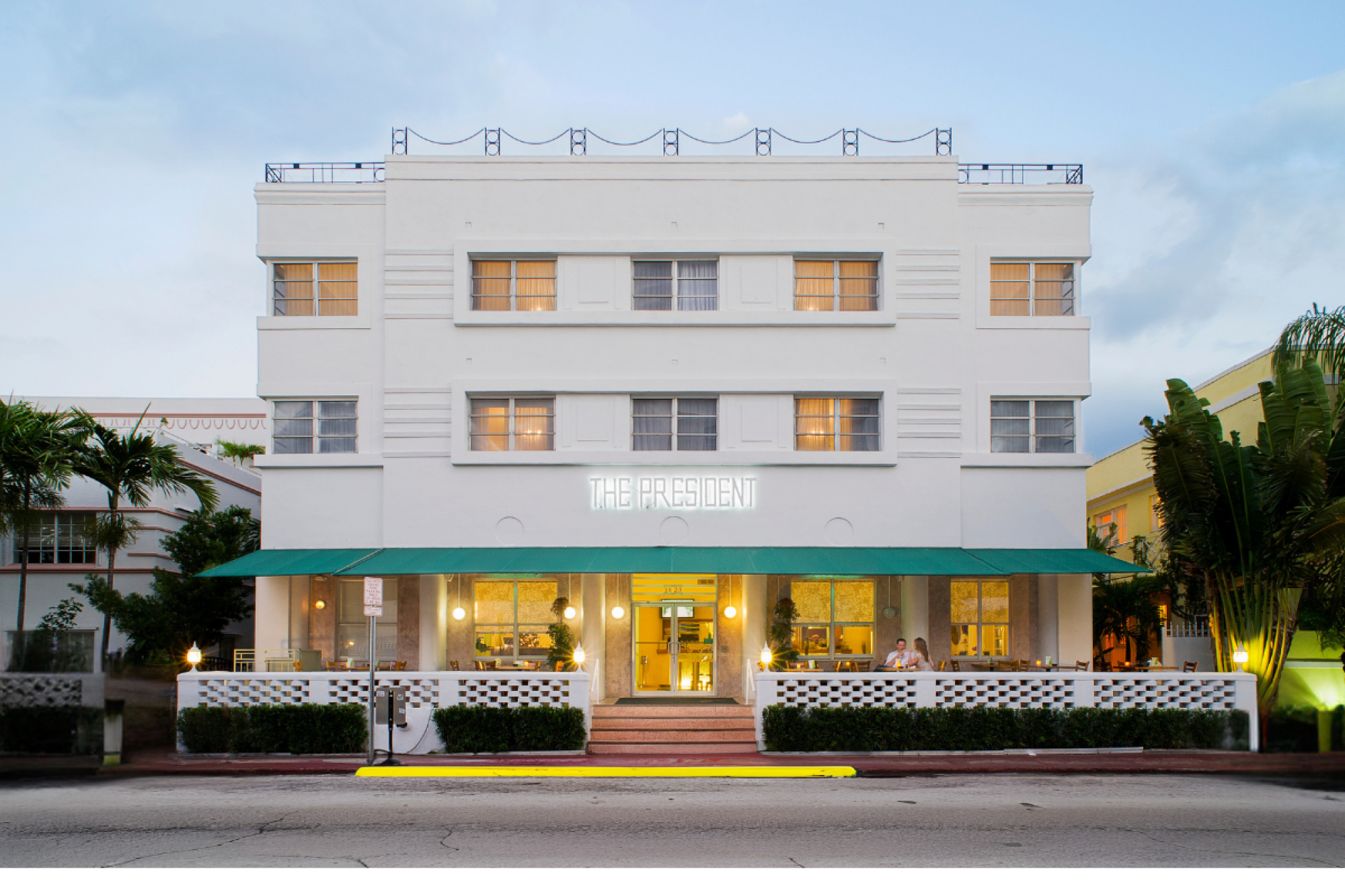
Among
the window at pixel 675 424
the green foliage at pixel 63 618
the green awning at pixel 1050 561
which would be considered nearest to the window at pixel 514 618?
the window at pixel 675 424

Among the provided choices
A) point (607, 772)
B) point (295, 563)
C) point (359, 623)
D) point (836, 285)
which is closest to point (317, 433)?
point (295, 563)

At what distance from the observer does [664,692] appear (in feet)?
69.4

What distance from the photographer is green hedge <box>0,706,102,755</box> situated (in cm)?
1664

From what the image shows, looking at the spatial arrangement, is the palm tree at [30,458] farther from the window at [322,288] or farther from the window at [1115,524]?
the window at [1115,524]

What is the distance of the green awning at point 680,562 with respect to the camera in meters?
18.5

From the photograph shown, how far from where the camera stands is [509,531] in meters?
20.3

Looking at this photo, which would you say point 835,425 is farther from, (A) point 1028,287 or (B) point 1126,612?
(B) point 1126,612

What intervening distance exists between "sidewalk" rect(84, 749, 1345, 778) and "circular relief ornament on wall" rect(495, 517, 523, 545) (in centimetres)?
483

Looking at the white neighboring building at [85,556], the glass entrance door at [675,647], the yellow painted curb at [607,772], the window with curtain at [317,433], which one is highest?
the window with curtain at [317,433]

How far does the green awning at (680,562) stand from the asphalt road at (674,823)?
4.77 meters

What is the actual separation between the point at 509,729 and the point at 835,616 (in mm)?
7924

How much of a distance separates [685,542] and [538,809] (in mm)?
8838

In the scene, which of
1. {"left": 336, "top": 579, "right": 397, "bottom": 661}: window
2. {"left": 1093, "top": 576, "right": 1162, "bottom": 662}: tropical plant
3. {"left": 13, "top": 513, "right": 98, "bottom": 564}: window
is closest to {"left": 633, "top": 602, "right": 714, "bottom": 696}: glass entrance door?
{"left": 336, "top": 579, "right": 397, "bottom": 661}: window

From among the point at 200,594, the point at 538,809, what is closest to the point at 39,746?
the point at 200,594
